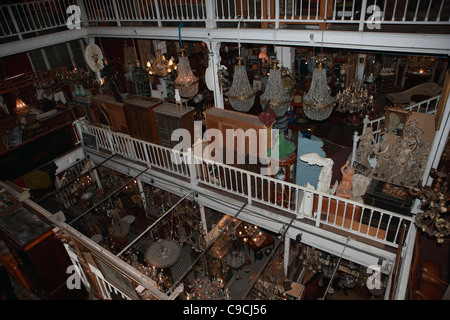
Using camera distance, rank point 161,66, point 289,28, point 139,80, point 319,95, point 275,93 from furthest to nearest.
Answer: point 139,80
point 161,66
point 289,28
point 275,93
point 319,95

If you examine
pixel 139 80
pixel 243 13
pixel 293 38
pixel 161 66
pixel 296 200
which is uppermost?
pixel 243 13

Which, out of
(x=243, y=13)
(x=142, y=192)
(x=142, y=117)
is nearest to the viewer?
(x=142, y=117)

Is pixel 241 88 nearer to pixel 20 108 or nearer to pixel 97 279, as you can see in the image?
pixel 97 279

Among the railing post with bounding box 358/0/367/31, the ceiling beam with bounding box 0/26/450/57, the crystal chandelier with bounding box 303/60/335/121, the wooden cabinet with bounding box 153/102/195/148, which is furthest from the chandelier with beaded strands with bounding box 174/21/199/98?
the railing post with bounding box 358/0/367/31

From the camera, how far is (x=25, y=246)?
648cm

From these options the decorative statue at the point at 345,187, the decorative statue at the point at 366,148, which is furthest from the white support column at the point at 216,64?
the decorative statue at the point at 345,187

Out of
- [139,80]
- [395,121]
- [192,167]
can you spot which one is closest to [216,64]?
[192,167]

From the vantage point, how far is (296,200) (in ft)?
23.3

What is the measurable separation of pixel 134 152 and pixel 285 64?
6660 mm

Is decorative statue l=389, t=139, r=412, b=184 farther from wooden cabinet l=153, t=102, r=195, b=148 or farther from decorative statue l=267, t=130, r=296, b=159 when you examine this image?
wooden cabinet l=153, t=102, r=195, b=148

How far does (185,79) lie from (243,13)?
12.8 ft

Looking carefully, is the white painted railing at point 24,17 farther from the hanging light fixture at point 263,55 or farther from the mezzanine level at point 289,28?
the hanging light fixture at point 263,55

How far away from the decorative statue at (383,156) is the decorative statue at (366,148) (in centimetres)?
27

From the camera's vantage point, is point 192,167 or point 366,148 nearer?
point 366,148
